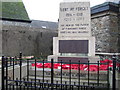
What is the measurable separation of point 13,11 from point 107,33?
16.4 m

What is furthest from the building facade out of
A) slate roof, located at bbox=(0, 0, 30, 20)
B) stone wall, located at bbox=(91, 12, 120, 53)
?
slate roof, located at bbox=(0, 0, 30, 20)

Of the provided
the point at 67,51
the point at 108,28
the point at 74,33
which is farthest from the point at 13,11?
the point at 67,51

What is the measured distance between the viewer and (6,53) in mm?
16797

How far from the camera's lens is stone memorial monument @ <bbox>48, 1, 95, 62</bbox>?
725cm

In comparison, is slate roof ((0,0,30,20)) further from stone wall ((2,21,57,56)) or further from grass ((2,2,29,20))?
stone wall ((2,21,57,56))

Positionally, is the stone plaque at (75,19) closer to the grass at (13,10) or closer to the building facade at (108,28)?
the building facade at (108,28)

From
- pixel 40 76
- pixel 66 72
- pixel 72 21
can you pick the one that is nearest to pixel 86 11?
pixel 72 21

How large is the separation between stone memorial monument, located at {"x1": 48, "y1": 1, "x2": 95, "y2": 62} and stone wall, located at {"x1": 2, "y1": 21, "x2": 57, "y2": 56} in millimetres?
12035

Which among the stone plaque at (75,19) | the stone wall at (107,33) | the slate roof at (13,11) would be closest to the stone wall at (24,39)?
the slate roof at (13,11)

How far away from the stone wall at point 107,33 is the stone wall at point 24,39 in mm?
8763

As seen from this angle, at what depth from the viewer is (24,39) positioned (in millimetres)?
18906

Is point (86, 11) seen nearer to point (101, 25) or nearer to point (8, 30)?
point (101, 25)

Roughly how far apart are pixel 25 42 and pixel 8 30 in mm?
3258

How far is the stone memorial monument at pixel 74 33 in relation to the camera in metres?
7.25
